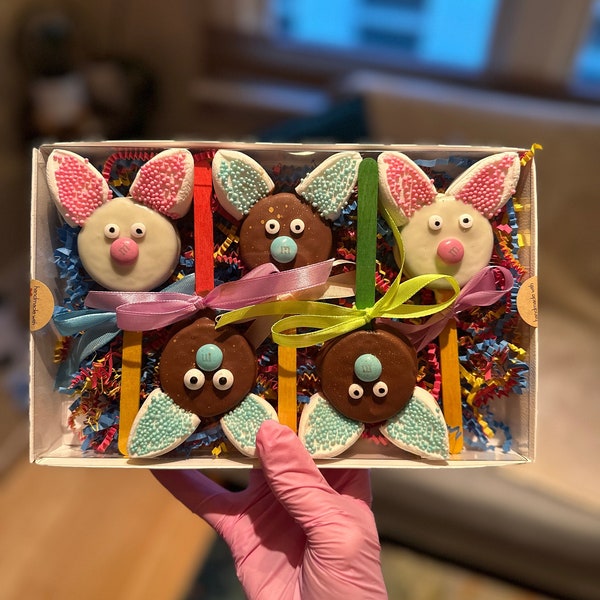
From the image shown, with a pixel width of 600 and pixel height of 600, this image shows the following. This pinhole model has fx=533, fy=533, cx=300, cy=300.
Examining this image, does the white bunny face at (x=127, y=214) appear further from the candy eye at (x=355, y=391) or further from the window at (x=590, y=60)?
the window at (x=590, y=60)

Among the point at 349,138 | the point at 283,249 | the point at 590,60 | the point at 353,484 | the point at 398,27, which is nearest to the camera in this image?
the point at 283,249

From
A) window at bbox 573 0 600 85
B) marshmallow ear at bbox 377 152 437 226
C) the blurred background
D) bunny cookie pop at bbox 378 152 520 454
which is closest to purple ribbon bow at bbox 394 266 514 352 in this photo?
bunny cookie pop at bbox 378 152 520 454

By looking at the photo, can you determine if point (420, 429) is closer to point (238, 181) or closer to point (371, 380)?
point (371, 380)

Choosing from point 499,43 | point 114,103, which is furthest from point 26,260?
point 499,43

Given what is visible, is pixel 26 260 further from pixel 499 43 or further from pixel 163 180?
pixel 499 43

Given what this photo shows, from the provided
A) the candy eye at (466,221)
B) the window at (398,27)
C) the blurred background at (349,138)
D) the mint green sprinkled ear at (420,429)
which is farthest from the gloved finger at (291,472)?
Answer: the window at (398,27)

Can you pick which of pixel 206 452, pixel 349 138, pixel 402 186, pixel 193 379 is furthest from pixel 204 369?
pixel 349 138
